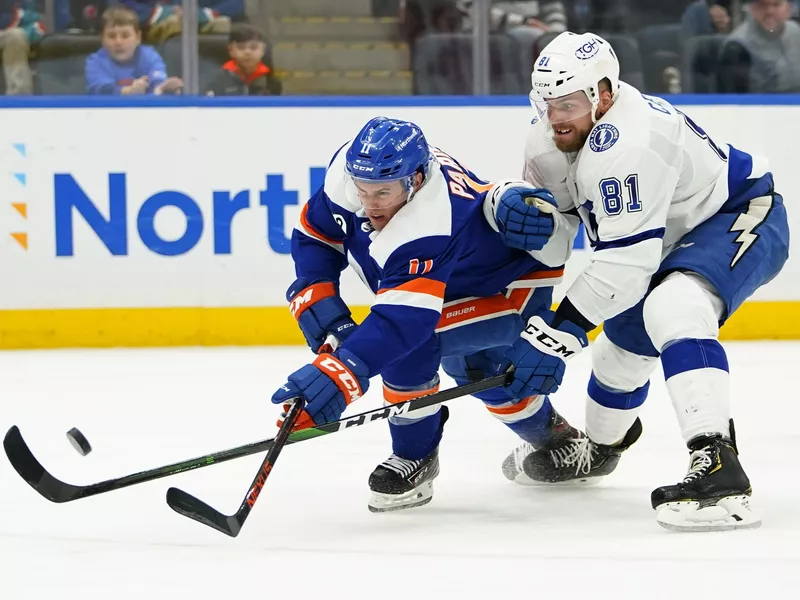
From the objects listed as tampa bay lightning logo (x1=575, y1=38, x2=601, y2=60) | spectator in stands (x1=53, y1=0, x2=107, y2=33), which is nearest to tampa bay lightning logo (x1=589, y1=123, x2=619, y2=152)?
tampa bay lightning logo (x1=575, y1=38, x2=601, y2=60)

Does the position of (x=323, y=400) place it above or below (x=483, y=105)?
below

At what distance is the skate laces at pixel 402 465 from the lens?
2.94 meters

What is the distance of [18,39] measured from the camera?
5352 mm

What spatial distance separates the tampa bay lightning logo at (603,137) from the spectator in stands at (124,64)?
9.90 ft

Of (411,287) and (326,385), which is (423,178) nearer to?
(411,287)

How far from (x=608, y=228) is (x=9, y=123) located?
3.31m

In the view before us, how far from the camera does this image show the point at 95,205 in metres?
5.29

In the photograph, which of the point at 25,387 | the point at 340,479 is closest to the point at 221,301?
the point at 25,387

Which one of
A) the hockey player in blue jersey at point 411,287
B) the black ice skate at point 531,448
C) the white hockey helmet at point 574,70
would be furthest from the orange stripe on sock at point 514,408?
the white hockey helmet at point 574,70

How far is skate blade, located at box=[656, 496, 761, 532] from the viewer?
8.46ft

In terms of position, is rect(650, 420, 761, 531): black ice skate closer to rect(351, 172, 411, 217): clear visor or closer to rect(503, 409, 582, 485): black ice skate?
rect(503, 409, 582, 485): black ice skate

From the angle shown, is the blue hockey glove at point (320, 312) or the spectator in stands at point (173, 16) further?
the spectator in stands at point (173, 16)

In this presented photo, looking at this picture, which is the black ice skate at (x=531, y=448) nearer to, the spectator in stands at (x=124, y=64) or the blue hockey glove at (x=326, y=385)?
the blue hockey glove at (x=326, y=385)

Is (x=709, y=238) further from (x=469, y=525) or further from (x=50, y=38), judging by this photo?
(x=50, y=38)
